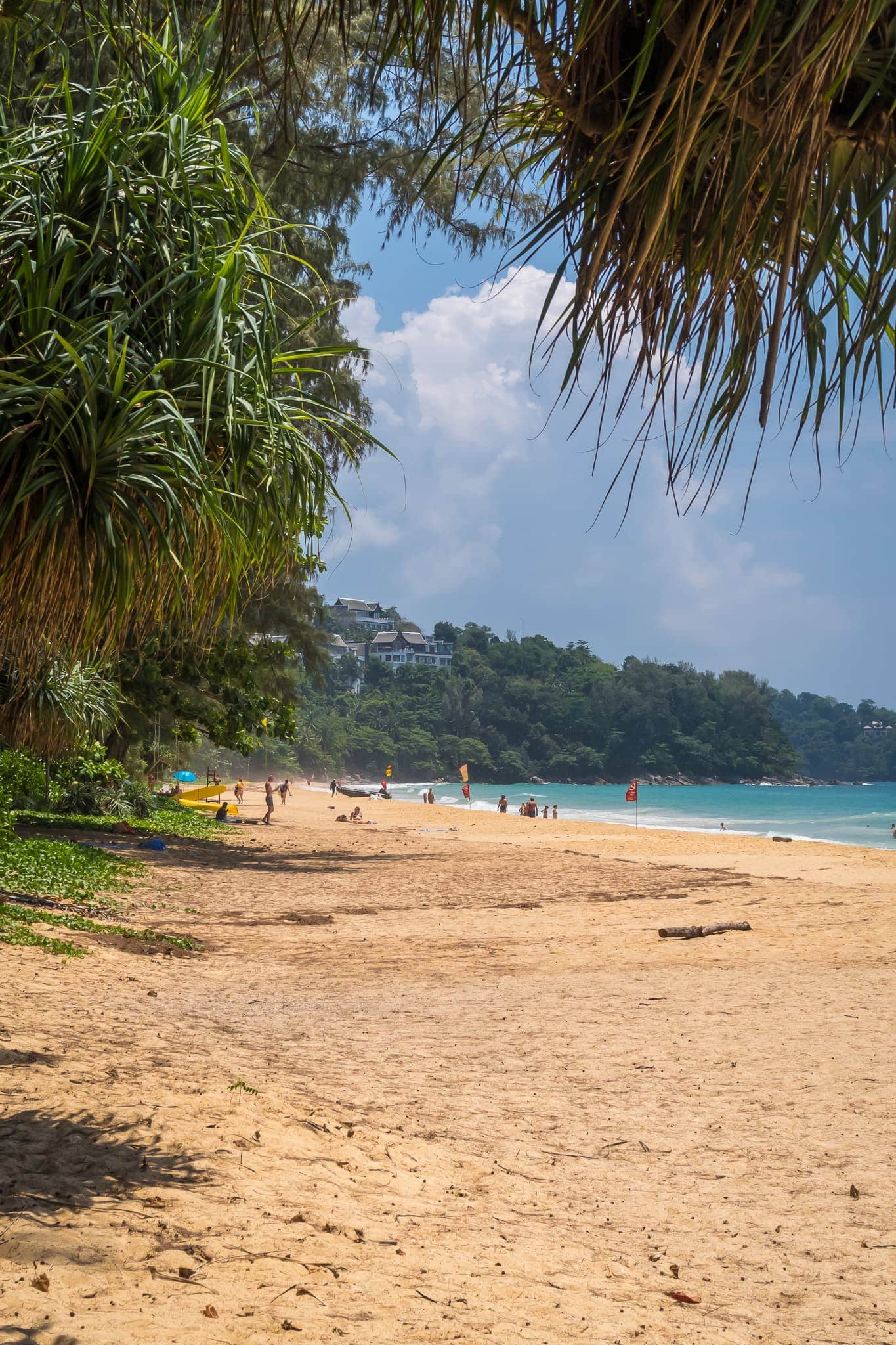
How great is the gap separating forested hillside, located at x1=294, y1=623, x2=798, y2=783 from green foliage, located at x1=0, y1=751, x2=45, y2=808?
92.5m

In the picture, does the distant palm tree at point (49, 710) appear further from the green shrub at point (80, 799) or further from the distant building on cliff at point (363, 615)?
the distant building on cliff at point (363, 615)

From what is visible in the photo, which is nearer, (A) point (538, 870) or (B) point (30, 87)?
(B) point (30, 87)

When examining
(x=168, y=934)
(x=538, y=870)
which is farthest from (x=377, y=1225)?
A: (x=538, y=870)

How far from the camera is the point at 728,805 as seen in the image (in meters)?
86.4

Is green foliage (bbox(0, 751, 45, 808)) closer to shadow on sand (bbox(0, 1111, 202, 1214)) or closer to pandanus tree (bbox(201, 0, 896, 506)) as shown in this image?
shadow on sand (bbox(0, 1111, 202, 1214))

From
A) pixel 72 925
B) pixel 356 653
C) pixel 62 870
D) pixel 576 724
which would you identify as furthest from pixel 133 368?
pixel 356 653

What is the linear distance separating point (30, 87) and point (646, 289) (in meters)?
10.1

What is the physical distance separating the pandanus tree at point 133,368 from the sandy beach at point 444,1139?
1869 millimetres

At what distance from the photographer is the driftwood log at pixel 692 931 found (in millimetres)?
10461

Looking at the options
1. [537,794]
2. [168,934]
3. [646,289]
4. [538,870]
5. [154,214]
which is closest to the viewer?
[646,289]

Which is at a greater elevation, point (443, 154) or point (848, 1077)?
point (443, 154)

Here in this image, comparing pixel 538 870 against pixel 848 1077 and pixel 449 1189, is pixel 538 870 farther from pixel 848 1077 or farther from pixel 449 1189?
pixel 449 1189

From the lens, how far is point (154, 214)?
3369mm

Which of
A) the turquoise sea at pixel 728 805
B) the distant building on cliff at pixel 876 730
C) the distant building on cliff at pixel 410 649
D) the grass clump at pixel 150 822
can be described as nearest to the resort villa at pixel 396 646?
the distant building on cliff at pixel 410 649
